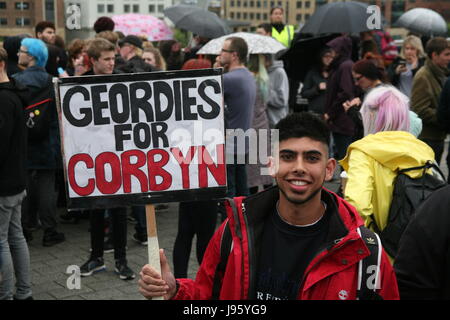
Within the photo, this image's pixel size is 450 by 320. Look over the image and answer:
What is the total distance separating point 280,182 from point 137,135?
0.74 m

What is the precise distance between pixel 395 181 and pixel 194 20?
26.2 feet

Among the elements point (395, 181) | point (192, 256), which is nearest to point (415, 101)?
point (192, 256)

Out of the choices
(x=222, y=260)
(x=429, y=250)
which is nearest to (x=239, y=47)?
(x=222, y=260)

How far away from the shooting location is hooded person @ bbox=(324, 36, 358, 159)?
781 cm

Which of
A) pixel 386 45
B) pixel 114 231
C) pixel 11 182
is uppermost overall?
pixel 386 45

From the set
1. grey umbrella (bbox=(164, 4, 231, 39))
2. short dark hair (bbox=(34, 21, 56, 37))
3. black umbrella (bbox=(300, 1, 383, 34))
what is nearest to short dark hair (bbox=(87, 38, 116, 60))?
short dark hair (bbox=(34, 21, 56, 37))

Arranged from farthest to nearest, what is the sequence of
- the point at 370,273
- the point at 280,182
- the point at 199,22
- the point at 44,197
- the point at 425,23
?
1. the point at 425,23
2. the point at 199,22
3. the point at 44,197
4. the point at 280,182
5. the point at 370,273

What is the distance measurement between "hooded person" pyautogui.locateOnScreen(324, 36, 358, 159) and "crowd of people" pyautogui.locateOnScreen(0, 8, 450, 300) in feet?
0.05

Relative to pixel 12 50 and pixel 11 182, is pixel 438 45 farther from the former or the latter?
pixel 11 182

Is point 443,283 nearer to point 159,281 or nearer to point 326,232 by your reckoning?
point 326,232

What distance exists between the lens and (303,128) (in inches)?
100

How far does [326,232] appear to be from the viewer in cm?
240

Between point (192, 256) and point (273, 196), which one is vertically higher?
point (273, 196)

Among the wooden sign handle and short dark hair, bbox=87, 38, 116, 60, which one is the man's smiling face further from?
short dark hair, bbox=87, 38, 116, 60
